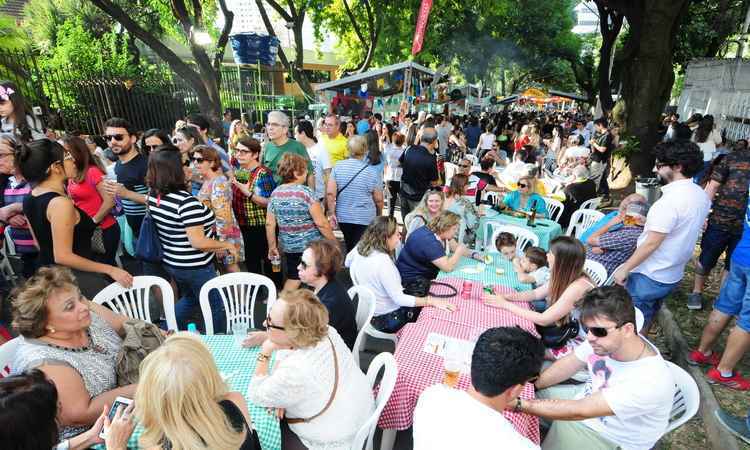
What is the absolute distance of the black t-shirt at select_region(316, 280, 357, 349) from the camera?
8.75ft

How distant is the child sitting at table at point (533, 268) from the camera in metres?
3.61

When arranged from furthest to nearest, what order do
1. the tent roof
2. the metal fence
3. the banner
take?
the banner, the tent roof, the metal fence

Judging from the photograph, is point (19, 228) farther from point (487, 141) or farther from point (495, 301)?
point (487, 141)

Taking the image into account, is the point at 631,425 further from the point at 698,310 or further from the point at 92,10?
the point at 92,10

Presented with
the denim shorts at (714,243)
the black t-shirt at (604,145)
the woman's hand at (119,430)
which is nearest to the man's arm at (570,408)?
the woman's hand at (119,430)

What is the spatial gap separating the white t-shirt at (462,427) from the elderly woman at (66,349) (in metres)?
1.56

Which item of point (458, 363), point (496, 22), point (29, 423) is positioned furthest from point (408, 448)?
point (496, 22)

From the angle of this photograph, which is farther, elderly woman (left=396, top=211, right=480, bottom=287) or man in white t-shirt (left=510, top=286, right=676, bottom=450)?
elderly woman (left=396, top=211, right=480, bottom=287)

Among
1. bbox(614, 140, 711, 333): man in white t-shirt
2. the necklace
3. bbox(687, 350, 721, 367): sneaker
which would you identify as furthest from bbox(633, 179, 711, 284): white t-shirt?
the necklace

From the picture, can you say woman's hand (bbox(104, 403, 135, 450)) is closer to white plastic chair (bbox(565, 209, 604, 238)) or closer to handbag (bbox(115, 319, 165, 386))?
handbag (bbox(115, 319, 165, 386))

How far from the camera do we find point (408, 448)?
2.84 meters

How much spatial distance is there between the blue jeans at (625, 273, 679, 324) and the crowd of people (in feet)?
0.05

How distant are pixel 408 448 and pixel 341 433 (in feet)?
3.59

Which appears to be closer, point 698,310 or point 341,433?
point 341,433
